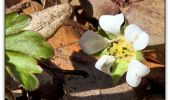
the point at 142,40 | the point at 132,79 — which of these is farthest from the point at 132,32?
the point at 132,79

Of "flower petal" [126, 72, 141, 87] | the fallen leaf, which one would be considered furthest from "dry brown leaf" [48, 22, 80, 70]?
"flower petal" [126, 72, 141, 87]

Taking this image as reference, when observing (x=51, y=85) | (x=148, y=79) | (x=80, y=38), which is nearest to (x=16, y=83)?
(x=51, y=85)

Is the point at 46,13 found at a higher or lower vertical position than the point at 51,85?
higher

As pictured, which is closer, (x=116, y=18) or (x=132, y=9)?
(x=116, y=18)

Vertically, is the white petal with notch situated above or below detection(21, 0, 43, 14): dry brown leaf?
below

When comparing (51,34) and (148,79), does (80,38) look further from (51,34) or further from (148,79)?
(148,79)

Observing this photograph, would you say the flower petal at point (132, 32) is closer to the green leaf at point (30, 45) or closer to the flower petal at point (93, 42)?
the flower petal at point (93, 42)

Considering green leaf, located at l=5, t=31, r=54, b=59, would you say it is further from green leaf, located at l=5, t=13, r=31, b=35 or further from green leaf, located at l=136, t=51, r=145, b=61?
green leaf, located at l=136, t=51, r=145, b=61
